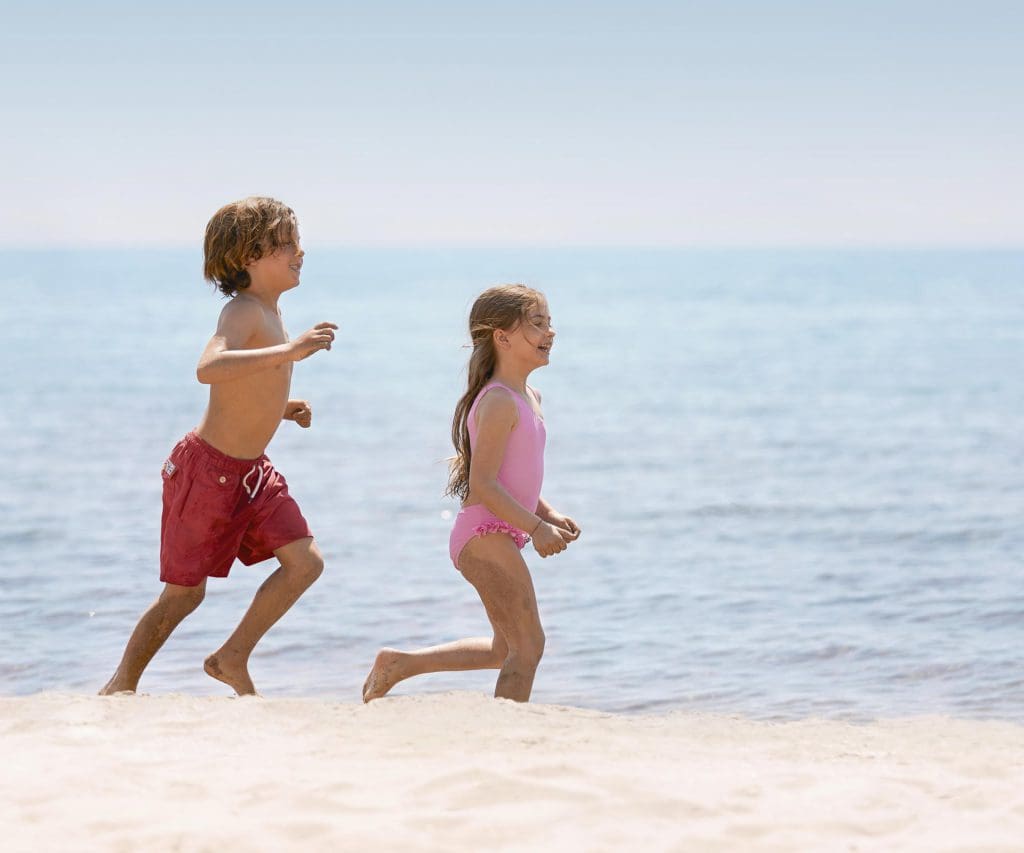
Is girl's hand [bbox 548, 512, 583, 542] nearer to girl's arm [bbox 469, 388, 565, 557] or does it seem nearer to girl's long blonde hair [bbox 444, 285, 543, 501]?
girl's arm [bbox 469, 388, 565, 557]

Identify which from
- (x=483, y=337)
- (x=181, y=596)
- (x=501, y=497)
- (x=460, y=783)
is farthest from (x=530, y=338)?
(x=460, y=783)

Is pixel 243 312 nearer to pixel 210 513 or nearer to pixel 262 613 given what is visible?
pixel 210 513

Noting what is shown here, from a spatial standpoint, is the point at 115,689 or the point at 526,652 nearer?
the point at 526,652

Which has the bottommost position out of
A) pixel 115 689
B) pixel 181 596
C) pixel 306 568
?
pixel 115 689

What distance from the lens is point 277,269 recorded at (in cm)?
500

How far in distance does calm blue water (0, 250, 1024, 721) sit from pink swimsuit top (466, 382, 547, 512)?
0.93 m

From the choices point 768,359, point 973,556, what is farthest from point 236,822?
point 768,359

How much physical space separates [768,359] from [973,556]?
69.4 feet

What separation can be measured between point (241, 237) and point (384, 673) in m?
1.61

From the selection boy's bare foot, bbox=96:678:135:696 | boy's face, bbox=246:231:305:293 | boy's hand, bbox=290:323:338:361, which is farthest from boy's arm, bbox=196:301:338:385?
boy's bare foot, bbox=96:678:135:696

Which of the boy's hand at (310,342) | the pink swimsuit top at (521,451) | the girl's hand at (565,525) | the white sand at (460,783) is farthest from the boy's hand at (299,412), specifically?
the white sand at (460,783)

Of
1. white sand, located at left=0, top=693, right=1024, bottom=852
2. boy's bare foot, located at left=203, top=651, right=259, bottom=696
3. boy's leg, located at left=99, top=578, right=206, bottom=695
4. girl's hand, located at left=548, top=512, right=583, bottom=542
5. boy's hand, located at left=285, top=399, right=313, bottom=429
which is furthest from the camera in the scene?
boy's hand, located at left=285, top=399, right=313, bottom=429

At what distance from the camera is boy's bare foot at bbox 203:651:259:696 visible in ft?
16.2

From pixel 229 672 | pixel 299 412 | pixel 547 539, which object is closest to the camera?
pixel 547 539
